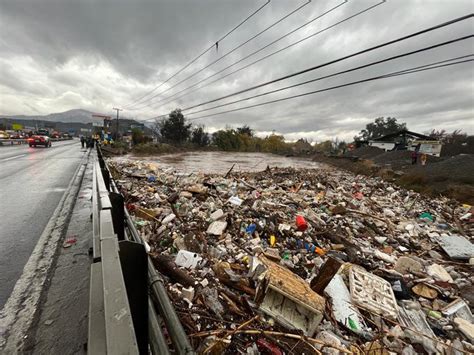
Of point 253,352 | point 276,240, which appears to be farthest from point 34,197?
point 253,352

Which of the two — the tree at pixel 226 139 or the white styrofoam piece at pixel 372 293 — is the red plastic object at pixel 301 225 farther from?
the tree at pixel 226 139

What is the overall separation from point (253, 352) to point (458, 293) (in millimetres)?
3131

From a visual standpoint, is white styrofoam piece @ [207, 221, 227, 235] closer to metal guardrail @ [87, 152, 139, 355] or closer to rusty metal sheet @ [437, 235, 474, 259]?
metal guardrail @ [87, 152, 139, 355]

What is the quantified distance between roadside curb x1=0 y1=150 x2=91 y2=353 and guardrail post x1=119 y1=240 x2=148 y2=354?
118cm

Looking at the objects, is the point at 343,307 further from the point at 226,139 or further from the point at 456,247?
Answer: the point at 226,139

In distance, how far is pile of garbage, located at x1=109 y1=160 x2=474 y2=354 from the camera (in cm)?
208

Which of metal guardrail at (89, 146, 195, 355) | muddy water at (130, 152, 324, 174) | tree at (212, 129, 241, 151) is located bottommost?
muddy water at (130, 152, 324, 174)

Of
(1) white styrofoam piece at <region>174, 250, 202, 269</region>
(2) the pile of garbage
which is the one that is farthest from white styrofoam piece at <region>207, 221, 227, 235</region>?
(1) white styrofoam piece at <region>174, 250, 202, 269</region>

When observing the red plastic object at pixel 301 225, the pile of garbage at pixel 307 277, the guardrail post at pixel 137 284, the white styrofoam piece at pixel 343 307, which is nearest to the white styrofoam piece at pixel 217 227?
the pile of garbage at pixel 307 277

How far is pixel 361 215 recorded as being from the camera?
5785mm

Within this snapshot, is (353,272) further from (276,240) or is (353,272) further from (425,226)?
(425,226)

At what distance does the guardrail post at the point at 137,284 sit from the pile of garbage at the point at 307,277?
864mm

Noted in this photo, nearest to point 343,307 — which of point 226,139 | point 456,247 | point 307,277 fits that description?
point 307,277

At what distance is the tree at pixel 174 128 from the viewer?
132ft
